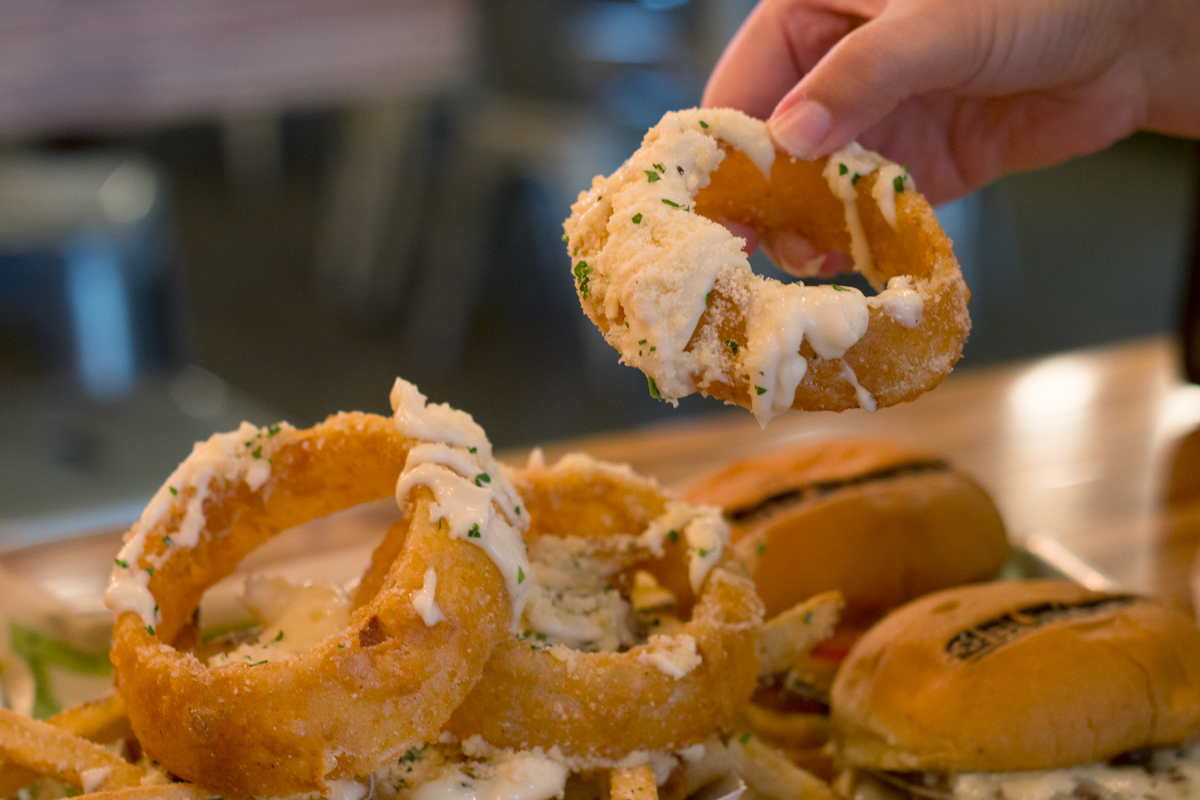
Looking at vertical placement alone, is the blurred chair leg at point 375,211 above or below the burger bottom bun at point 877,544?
above

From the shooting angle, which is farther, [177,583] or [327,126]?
[327,126]

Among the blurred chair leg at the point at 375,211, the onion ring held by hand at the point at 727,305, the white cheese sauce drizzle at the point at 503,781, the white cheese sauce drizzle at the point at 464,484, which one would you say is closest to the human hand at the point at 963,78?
the onion ring held by hand at the point at 727,305

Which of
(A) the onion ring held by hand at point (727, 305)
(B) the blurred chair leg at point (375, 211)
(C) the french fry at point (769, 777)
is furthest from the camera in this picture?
(B) the blurred chair leg at point (375, 211)

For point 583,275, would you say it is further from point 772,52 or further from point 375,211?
point 375,211

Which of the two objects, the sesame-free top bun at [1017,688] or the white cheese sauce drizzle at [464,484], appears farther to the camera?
the sesame-free top bun at [1017,688]

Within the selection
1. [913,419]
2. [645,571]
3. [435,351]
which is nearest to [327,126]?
[435,351]

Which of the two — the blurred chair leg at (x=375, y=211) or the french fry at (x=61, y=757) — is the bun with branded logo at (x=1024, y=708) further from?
the blurred chair leg at (x=375, y=211)

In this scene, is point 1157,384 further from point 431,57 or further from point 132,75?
point 132,75
